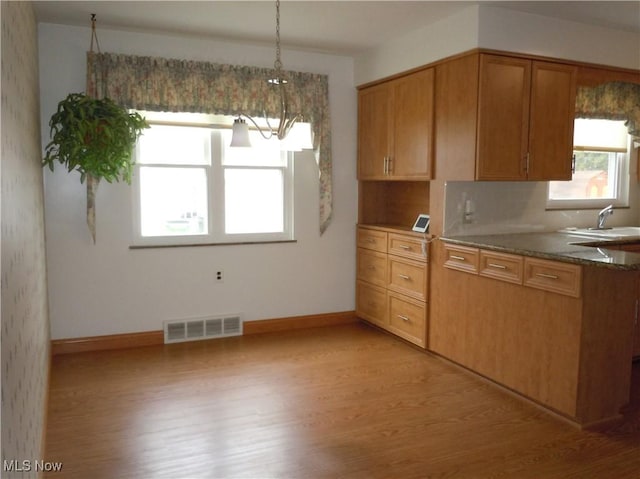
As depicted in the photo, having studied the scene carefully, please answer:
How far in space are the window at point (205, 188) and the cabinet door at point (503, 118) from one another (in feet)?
5.54

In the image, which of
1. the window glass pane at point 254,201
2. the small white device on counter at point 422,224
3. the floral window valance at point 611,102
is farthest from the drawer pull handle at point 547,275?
the window glass pane at point 254,201

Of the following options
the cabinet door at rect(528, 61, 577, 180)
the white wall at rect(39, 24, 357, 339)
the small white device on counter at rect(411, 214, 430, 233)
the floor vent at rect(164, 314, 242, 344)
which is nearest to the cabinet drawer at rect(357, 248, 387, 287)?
the white wall at rect(39, 24, 357, 339)

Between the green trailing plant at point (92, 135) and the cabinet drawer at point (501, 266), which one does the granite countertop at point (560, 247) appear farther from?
the green trailing plant at point (92, 135)

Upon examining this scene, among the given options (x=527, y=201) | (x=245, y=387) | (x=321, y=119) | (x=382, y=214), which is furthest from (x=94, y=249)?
(x=527, y=201)

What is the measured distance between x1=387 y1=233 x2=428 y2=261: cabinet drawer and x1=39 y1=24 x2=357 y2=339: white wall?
0.66 meters

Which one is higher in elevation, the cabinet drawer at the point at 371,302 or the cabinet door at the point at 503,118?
the cabinet door at the point at 503,118

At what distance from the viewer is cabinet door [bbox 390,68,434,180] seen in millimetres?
4047

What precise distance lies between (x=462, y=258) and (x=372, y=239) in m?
1.24

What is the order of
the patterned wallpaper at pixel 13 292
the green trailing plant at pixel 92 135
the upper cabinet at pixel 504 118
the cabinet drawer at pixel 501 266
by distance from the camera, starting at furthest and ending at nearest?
the upper cabinet at pixel 504 118 < the green trailing plant at pixel 92 135 < the cabinet drawer at pixel 501 266 < the patterned wallpaper at pixel 13 292

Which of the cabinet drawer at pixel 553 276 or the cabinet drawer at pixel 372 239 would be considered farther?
the cabinet drawer at pixel 372 239

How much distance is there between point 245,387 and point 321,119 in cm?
247

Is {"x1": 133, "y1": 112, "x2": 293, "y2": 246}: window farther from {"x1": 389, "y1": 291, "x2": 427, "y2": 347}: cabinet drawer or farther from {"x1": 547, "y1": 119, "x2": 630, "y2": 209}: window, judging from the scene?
{"x1": 547, "y1": 119, "x2": 630, "y2": 209}: window

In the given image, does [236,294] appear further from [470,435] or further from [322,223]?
[470,435]

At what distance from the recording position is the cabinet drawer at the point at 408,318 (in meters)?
4.18
